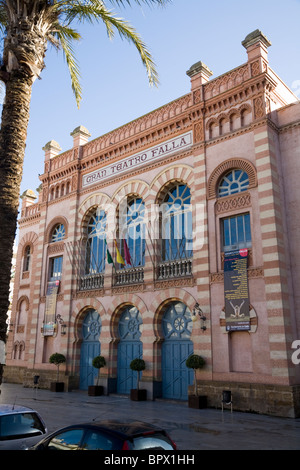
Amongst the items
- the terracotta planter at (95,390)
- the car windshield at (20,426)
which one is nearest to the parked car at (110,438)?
the car windshield at (20,426)

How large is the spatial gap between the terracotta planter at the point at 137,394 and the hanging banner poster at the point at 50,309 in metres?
7.39

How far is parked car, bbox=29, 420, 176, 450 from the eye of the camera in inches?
203

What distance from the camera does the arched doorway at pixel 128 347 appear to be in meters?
20.1

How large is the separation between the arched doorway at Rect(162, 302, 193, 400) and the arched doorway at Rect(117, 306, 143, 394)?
5.52 feet

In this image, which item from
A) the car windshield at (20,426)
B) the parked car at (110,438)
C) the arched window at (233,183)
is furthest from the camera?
the arched window at (233,183)

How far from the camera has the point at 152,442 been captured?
5312 mm

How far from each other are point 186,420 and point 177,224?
366 inches

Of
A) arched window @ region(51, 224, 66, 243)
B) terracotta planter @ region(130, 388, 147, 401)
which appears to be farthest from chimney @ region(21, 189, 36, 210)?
terracotta planter @ region(130, 388, 147, 401)

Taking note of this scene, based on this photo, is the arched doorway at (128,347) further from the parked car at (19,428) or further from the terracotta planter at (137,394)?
the parked car at (19,428)

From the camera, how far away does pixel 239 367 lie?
52.2ft

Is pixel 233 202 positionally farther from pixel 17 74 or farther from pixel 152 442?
pixel 152 442

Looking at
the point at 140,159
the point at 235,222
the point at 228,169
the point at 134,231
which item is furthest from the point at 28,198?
the point at 235,222

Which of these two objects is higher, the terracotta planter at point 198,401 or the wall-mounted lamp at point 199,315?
the wall-mounted lamp at point 199,315

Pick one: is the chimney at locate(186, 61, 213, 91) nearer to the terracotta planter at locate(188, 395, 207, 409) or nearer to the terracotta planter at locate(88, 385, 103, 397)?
the terracotta planter at locate(188, 395, 207, 409)
